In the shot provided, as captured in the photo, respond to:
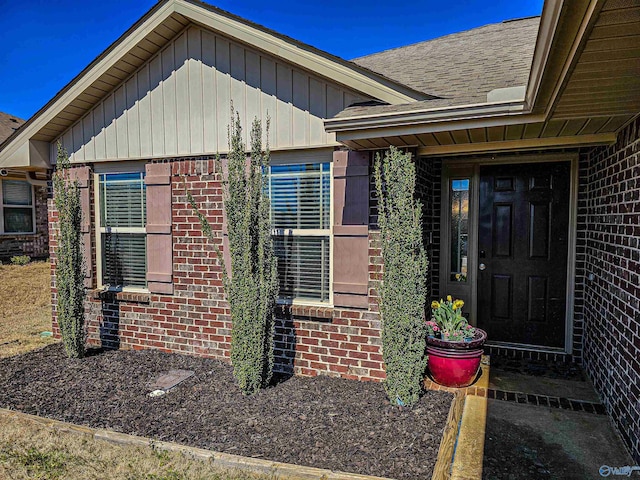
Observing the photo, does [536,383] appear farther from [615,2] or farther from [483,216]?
[615,2]

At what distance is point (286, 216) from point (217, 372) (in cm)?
182

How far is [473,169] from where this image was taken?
4906 mm

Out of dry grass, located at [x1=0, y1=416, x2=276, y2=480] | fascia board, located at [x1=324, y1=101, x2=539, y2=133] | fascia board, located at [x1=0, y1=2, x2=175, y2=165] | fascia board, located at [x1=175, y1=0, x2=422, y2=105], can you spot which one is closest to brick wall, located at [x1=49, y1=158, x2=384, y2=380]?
fascia board, located at [x1=0, y1=2, x2=175, y2=165]

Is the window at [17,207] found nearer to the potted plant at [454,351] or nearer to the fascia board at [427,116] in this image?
the fascia board at [427,116]

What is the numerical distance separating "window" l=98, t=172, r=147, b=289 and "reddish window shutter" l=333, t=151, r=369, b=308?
2584 mm

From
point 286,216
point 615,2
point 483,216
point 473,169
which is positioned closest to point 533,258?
point 483,216

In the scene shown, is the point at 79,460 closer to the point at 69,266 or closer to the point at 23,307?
the point at 69,266

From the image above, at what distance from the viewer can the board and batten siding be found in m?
4.28

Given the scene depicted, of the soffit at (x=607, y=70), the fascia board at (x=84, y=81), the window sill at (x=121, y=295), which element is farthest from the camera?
the window sill at (x=121, y=295)

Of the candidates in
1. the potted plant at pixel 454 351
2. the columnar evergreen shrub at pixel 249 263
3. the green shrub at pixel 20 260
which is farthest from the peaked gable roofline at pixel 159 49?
the green shrub at pixel 20 260

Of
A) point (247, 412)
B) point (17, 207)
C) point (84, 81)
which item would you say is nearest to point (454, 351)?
point (247, 412)

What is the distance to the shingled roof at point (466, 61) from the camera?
3654 mm

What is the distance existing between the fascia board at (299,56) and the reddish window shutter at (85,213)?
7.85 ft

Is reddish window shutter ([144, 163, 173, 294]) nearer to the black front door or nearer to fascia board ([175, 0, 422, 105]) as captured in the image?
fascia board ([175, 0, 422, 105])
